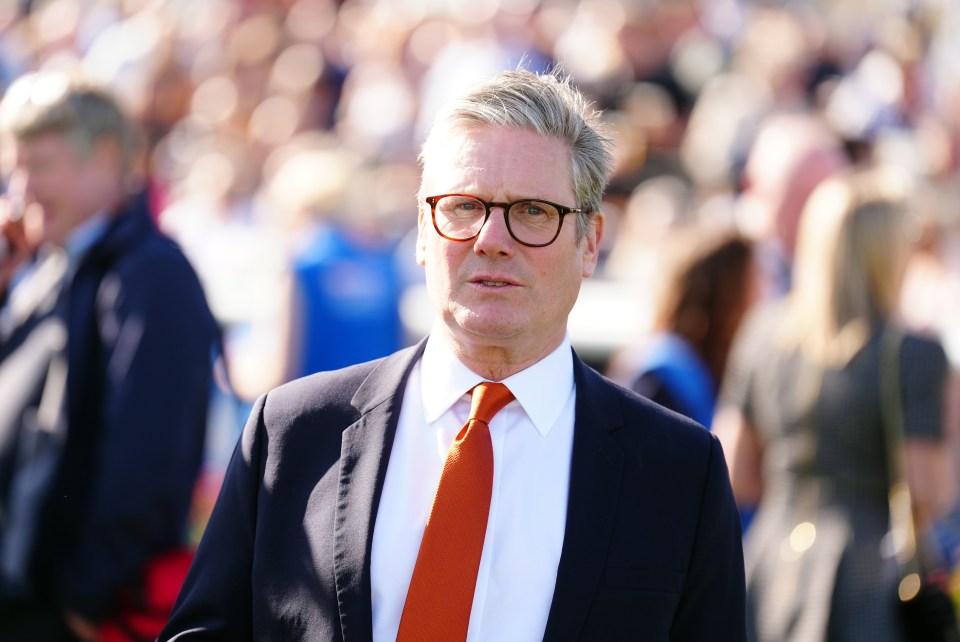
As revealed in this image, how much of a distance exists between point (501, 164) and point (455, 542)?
746mm

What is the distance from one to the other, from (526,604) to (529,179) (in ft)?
2.74

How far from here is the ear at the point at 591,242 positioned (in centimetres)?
283

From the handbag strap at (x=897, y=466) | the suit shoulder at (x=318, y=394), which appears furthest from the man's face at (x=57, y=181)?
the handbag strap at (x=897, y=466)

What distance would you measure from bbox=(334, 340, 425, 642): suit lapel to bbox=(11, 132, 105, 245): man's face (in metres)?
1.58

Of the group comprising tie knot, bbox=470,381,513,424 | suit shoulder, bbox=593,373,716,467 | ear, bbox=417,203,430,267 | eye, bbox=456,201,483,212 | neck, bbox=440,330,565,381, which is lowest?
suit shoulder, bbox=593,373,716,467

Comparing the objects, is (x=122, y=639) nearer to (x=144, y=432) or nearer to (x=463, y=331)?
(x=144, y=432)

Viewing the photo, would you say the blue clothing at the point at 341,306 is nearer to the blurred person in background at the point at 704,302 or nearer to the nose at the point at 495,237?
the blurred person in background at the point at 704,302

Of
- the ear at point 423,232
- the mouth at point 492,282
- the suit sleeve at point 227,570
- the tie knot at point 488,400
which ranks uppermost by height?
the ear at point 423,232

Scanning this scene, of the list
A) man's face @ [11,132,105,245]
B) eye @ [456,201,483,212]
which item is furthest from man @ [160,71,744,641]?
man's face @ [11,132,105,245]

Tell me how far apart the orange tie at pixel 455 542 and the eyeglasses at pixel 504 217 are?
33 cm

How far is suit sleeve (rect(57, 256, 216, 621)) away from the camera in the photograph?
12.1 ft

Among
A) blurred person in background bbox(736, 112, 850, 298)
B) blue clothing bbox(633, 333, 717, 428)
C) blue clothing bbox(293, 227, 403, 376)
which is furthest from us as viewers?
blue clothing bbox(293, 227, 403, 376)

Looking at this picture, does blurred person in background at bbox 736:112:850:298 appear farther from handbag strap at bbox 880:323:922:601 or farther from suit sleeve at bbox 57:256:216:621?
suit sleeve at bbox 57:256:216:621

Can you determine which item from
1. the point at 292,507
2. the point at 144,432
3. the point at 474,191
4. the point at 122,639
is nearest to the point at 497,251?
the point at 474,191
